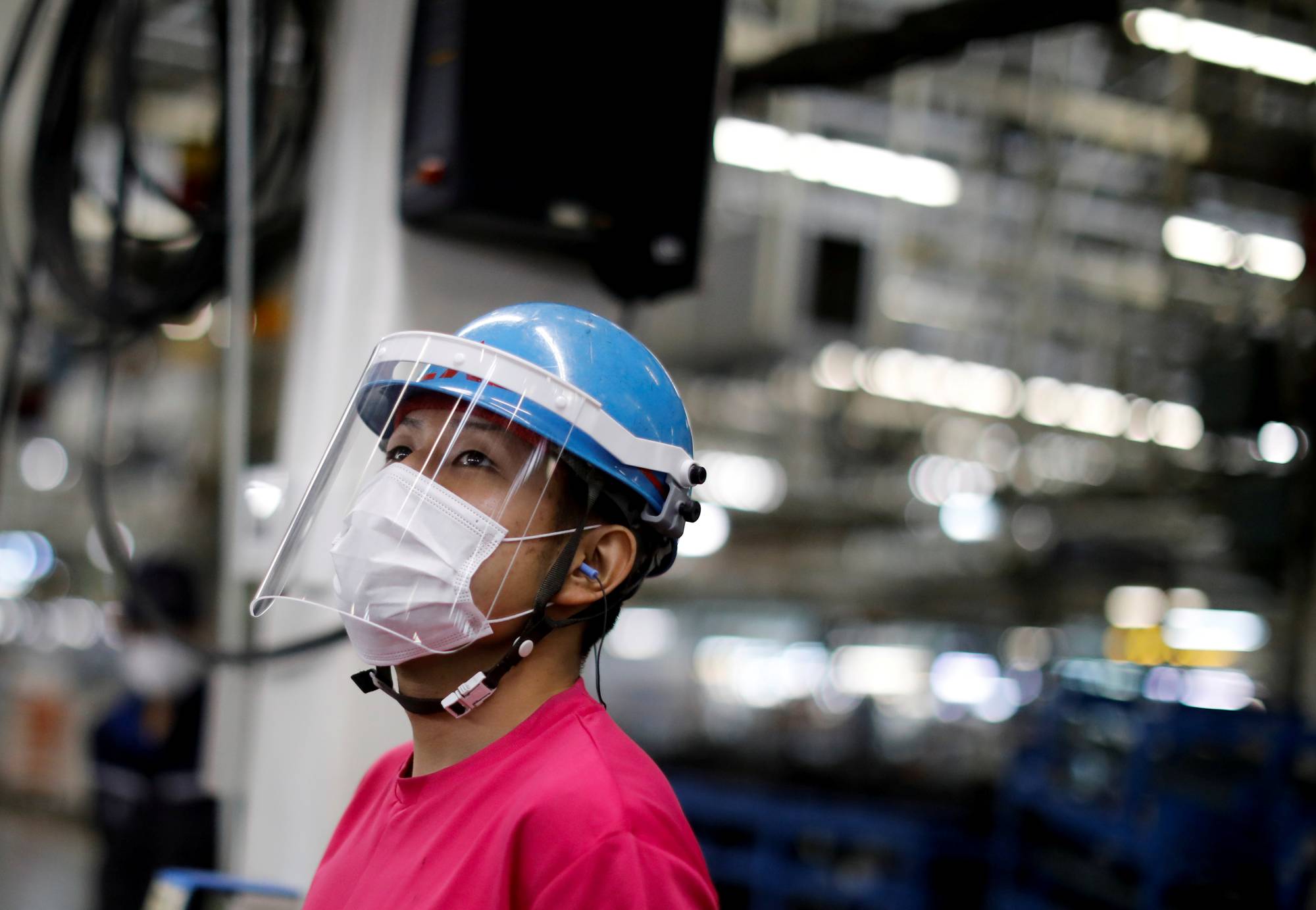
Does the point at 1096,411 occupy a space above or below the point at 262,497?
below

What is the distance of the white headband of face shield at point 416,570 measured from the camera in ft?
4.75

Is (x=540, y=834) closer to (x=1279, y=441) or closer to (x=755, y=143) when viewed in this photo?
(x=755, y=143)

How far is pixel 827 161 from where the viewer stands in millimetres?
8016

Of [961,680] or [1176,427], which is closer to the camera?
[1176,427]

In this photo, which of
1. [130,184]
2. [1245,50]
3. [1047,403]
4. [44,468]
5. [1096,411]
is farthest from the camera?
[44,468]

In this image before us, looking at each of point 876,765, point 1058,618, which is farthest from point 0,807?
point 1058,618

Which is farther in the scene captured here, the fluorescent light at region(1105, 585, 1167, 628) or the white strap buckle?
the fluorescent light at region(1105, 585, 1167, 628)

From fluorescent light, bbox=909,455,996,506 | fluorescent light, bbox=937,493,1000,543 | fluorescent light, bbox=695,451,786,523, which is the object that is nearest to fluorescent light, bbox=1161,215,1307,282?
fluorescent light, bbox=937,493,1000,543

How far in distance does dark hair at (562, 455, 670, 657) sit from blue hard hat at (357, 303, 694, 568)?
0.7 inches

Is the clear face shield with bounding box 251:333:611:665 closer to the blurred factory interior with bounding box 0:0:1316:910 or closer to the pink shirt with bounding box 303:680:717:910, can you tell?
the pink shirt with bounding box 303:680:717:910

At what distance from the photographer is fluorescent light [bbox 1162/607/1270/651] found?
70.6ft

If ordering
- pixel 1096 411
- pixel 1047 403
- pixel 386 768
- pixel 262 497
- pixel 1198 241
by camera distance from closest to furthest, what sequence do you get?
pixel 386 768, pixel 262 497, pixel 1198 241, pixel 1047 403, pixel 1096 411

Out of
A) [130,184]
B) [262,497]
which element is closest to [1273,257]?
[130,184]

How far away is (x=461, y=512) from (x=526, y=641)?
169 mm
